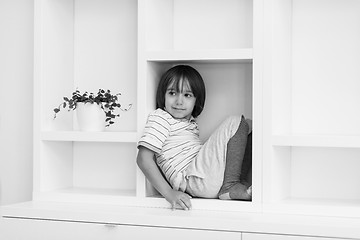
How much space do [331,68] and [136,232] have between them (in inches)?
35.8

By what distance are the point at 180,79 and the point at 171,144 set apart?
238 mm

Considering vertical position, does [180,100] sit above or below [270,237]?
above

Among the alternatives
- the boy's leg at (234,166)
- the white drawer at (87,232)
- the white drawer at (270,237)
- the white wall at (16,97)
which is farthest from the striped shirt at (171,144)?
the white wall at (16,97)

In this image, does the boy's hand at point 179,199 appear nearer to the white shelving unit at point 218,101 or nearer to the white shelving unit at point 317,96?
the white shelving unit at point 218,101

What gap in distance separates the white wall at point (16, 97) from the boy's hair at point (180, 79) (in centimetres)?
62

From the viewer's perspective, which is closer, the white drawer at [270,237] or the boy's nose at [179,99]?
the white drawer at [270,237]

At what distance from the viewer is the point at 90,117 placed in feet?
7.57

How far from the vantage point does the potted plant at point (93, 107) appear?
7.58ft

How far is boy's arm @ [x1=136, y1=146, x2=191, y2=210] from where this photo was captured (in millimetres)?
2121

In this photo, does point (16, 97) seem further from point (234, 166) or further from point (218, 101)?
point (234, 166)

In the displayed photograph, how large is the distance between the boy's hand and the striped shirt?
0.07 metres

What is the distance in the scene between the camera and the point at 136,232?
6.63 feet

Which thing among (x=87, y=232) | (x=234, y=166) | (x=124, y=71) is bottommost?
(x=87, y=232)

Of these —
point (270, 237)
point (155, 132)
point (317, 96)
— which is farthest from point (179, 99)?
point (270, 237)
